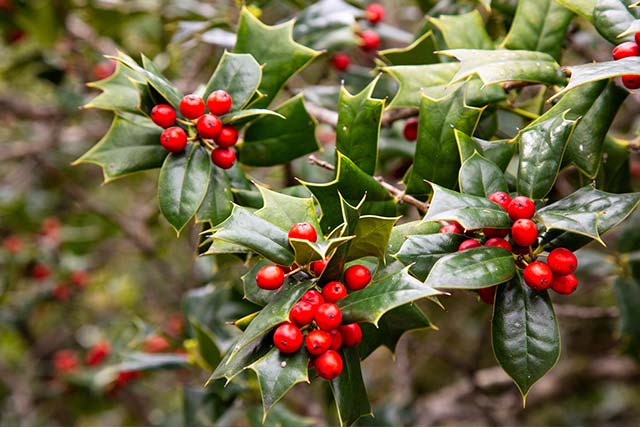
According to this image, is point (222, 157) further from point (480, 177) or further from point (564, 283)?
point (564, 283)

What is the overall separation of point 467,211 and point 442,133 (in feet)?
1.06

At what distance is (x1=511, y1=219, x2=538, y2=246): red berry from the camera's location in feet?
3.40

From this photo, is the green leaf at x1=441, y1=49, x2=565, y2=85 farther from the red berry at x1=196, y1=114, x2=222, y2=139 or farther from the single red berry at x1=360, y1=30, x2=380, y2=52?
the single red berry at x1=360, y1=30, x2=380, y2=52

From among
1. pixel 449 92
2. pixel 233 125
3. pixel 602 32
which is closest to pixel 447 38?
pixel 449 92

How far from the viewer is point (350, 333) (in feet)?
3.59

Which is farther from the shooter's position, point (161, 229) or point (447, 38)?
point (161, 229)

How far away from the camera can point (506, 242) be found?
110cm

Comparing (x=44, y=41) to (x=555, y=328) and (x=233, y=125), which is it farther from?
(x=555, y=328)

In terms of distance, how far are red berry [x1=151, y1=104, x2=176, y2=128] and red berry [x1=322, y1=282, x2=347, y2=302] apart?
0.56m

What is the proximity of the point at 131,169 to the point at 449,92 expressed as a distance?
0.78 meters

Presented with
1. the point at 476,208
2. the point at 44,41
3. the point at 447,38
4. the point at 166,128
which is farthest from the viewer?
the point at 44,41

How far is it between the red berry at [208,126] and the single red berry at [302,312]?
49 centimetres

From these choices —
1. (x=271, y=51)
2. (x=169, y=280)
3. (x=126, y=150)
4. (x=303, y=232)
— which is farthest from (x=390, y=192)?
(x=169, y=280)

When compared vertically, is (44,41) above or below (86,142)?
above
